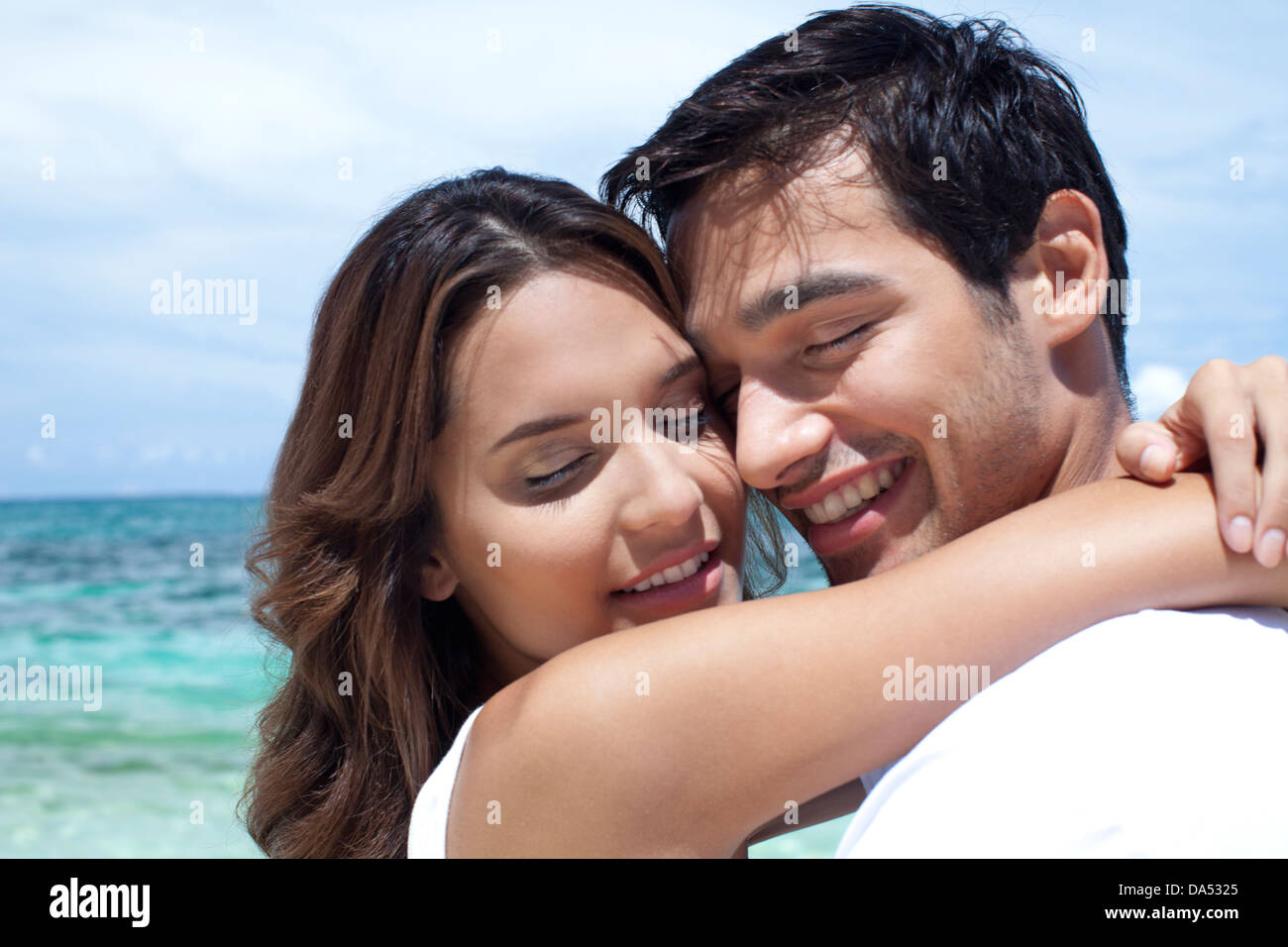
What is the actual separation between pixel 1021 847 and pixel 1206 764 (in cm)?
28

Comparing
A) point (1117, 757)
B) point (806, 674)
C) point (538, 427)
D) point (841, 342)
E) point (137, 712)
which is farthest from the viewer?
point (137, 712)

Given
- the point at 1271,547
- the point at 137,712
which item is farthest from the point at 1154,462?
the point at 137,712

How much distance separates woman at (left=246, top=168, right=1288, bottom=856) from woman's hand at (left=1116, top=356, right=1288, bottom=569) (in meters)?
0.05

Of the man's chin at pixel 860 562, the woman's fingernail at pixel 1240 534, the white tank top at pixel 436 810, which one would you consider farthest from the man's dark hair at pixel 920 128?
the white tank top at pixel 436 810

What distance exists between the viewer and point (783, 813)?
191 centimetres

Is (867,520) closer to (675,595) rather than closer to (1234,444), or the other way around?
(675,595)

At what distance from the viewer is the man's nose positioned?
8.24ft

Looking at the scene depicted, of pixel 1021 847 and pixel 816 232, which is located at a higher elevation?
pixel 816 232

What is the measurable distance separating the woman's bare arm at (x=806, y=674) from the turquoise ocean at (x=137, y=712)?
176 centimetres

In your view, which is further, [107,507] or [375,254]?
[107,507]

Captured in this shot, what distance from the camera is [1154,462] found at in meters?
1.85

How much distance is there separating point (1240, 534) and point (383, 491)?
5.75 feet
